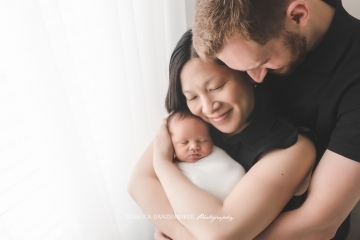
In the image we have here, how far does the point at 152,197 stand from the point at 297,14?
29.3 inches

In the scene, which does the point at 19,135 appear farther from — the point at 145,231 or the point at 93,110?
the point at 145,231

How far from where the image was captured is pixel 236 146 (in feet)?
3.76

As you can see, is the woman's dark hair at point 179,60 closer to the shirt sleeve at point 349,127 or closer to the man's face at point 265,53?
the man's face at point 265,53

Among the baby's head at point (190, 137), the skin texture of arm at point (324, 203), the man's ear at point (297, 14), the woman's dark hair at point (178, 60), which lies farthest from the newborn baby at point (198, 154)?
the man's ear at point (297, 14)

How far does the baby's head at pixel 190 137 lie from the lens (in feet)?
3.73

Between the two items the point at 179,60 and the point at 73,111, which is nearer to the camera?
the point at 73,111

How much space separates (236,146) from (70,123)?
62 cm

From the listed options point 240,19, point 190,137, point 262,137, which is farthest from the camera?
point 190,137

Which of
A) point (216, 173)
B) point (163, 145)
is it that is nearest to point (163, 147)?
point (163, 145)

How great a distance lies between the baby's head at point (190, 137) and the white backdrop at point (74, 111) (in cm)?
18

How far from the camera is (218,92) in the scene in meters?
1.01

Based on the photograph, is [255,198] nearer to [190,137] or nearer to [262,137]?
[262,137]

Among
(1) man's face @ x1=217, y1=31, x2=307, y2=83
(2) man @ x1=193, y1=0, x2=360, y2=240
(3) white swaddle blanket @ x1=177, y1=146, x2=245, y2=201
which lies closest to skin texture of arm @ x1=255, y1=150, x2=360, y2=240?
(2) man @ x1=193, y1=0, x2=360, y2=240

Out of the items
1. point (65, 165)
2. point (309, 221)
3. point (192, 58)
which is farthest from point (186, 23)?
point (309, 221)
